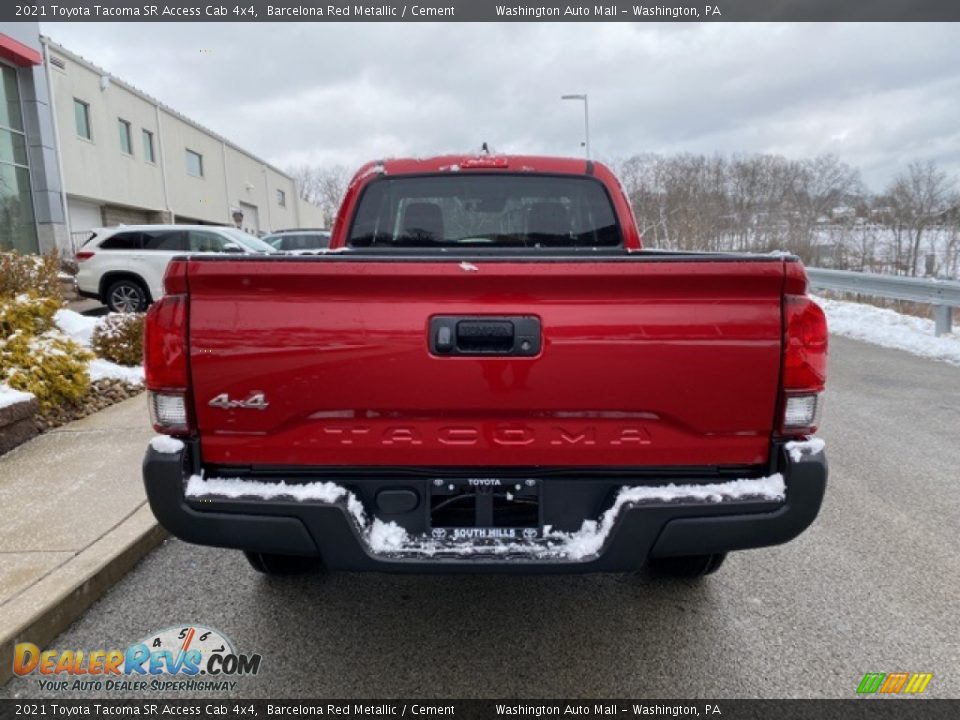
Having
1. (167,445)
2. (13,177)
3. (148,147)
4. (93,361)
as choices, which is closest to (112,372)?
(93,361)

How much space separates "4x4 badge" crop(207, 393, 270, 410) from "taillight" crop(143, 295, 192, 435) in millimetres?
105

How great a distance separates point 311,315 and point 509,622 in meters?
1.60

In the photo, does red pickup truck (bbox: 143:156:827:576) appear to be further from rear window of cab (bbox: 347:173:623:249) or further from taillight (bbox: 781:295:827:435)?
rear window of cab (bbox: 347:173:623:249)

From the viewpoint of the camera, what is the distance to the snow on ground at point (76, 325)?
720 cm

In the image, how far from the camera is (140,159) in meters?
25.2

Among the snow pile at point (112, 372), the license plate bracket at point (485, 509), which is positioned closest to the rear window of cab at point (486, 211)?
the license plate bracket at point (485, 509)

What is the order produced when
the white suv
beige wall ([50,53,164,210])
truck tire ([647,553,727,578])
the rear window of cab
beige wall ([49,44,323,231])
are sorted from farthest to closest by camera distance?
beige wall ([49,44,323,231]) < beige wall ([50,53,164,210]) < the white suv < the rear window of cab < truck tire ([647,553,727,578])

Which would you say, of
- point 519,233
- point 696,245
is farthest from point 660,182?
point 519,233

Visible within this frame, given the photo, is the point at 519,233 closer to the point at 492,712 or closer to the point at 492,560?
the point at 492,560

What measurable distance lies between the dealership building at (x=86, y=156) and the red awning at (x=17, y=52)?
0.11 feet

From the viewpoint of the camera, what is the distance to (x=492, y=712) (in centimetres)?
215

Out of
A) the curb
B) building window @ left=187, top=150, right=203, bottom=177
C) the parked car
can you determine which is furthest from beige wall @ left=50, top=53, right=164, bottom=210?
the curb

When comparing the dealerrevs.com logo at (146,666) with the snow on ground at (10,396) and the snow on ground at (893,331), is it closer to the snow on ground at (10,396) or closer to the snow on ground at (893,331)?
the snow on ground at (10,396)

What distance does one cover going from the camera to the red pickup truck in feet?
6.40
